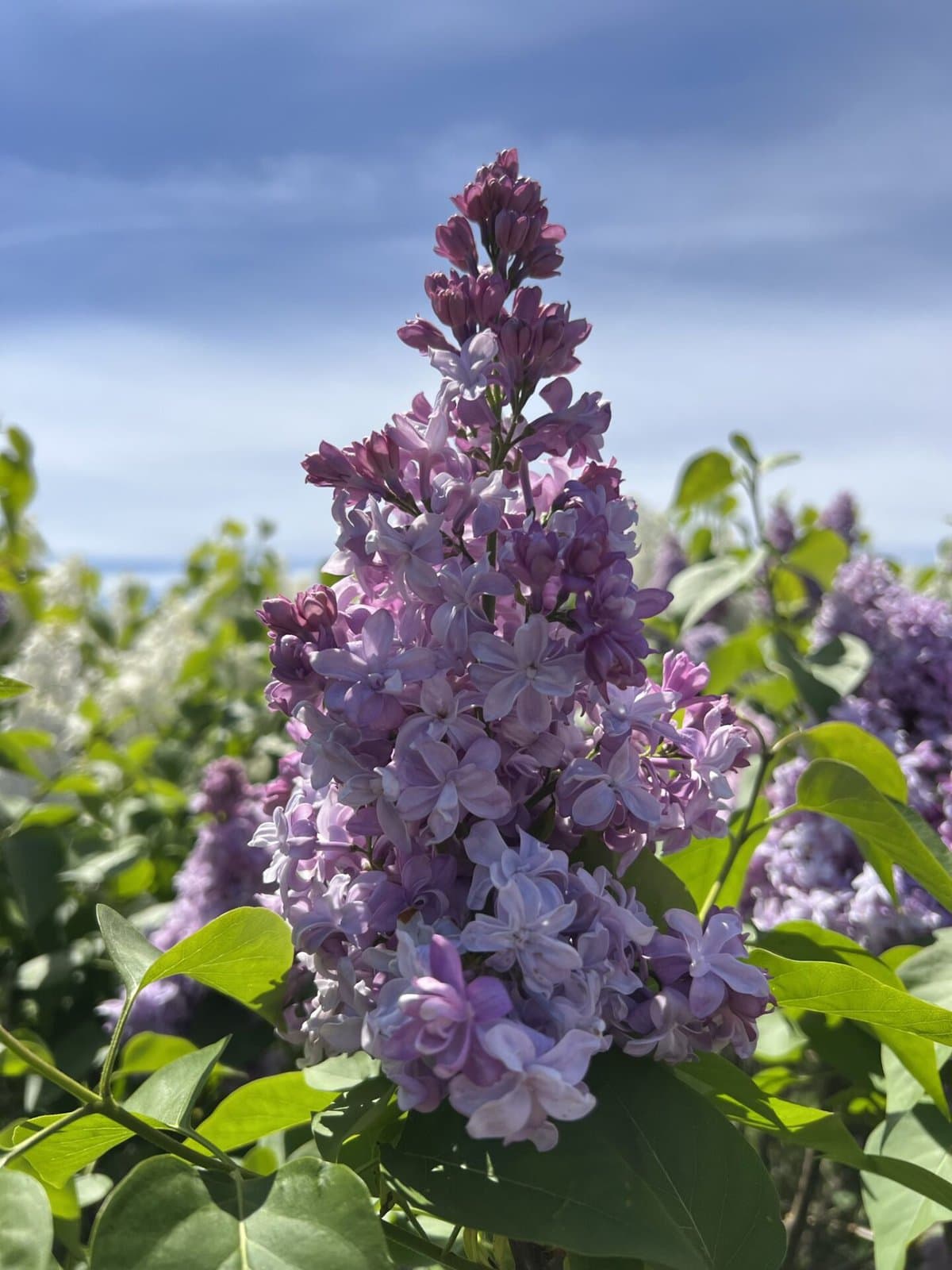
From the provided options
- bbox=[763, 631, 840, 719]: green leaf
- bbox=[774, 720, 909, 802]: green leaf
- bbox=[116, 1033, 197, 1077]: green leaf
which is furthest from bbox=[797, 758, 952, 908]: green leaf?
bbox=[116, 1033, 197, 1077]: green leaf

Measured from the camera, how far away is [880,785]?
92cm

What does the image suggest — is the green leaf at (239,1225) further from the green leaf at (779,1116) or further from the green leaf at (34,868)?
the green leaf at (34,868)

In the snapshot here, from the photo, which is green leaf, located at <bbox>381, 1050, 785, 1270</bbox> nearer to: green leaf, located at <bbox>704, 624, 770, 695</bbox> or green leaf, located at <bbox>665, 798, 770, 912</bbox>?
green leaf, located at <bbox>665, 798, 770, 912</bbox>

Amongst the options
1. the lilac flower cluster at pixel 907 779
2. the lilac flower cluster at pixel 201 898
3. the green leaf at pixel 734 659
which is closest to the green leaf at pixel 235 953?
the lilac flower cluster at pixel 907 779

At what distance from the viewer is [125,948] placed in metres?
0.69

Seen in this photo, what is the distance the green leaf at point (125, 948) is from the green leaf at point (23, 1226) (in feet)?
0.50

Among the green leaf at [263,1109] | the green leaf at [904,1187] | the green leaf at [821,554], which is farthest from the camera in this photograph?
the green leaf at [821,554]

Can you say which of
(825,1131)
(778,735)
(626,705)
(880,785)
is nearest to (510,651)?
(626,705)

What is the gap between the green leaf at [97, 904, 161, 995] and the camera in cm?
67

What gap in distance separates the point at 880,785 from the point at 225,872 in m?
0.94

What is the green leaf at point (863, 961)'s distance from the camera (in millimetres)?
764

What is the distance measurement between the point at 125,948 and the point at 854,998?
1.50ft

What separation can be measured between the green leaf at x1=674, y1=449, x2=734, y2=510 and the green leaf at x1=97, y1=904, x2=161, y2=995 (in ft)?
3.75

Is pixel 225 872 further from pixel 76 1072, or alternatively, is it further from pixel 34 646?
pixel 34 646
